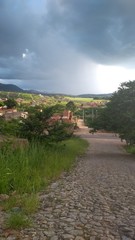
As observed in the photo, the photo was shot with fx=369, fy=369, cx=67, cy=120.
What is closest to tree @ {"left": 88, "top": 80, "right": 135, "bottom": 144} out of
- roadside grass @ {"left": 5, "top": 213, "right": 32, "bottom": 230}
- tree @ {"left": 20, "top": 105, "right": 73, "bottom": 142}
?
tree @ {"left": 20, "top": 105, "right": 73, "bottom": 142}

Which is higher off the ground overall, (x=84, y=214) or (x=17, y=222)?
(x=17, y=222)

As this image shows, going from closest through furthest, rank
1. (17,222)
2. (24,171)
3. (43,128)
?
(17,222), (24,171), (43,128)

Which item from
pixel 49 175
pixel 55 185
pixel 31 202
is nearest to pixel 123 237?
pixel 31 202

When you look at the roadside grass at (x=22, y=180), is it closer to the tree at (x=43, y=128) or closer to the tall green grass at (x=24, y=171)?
the tall green grass at (x=24, y=171)

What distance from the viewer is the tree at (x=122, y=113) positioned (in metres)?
25.0

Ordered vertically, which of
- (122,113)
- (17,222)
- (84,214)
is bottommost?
(84,214)

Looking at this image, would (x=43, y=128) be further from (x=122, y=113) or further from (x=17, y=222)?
(x=17, y=222)

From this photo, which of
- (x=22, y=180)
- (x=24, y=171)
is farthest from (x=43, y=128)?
(x=22, y=180)

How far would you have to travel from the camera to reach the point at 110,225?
6.07m

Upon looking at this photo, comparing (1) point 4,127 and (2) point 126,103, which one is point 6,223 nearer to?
(1) point 4,127

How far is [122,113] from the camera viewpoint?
25344 mm

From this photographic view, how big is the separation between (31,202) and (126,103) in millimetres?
18972

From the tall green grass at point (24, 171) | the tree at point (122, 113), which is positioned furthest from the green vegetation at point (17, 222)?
the tree at point (122, 113)

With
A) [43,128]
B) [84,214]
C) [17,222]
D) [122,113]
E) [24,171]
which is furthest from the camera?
[122,113]
